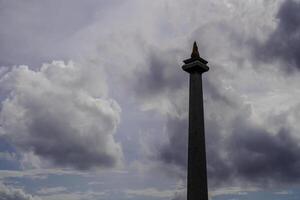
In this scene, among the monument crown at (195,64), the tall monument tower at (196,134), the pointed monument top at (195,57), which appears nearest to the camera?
the tall monument tower at (196,134)

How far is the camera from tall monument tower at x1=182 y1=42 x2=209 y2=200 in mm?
36406

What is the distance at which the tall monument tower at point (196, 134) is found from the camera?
36.4 meters

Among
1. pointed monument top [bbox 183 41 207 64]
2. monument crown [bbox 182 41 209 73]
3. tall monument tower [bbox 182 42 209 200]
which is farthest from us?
pointed monument top [bbox 183 41 207 64]

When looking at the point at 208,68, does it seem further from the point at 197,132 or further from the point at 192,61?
the point at 197,132

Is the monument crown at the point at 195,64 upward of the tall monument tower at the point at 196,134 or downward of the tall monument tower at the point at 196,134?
upward

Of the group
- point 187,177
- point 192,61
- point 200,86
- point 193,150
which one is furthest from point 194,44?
point 187,177

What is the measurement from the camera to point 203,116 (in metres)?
39.5

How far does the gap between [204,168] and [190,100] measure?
7.32 meters

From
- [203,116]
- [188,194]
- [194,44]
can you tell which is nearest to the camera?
[188,194]

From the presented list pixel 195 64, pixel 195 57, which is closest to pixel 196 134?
pixel 195 64

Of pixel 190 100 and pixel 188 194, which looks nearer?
pixel 188 194

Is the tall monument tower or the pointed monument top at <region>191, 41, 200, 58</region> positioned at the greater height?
the pointed monument top at <region>191, 41, 200, 58</region>

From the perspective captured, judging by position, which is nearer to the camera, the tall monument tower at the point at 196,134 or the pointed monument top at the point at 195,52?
the tall monument tower at the point at 196,134

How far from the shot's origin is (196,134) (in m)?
38.1
